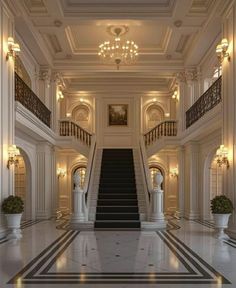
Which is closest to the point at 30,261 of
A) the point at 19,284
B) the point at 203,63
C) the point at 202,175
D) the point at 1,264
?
the point at 1,264

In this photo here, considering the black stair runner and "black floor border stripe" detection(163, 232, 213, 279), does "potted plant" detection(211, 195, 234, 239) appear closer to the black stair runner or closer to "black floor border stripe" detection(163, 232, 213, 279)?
"black floor border stripe" detection(163, 232, 213, 279)

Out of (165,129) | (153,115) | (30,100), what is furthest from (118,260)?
(153,115)

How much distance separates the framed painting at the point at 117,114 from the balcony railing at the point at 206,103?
15.5ft

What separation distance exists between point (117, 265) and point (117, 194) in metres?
7.34

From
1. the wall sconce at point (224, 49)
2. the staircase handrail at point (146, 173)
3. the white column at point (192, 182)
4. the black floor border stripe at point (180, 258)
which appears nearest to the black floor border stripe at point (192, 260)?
the black floor border stripe at point (180, 258)

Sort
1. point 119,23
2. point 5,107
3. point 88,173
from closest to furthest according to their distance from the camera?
point 5,107, point 119,23, point 88,173

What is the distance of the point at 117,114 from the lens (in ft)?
64.2

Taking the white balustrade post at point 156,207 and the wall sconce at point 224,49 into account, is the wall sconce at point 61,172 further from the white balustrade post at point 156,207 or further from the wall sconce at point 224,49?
the wall sconce at point 224,49

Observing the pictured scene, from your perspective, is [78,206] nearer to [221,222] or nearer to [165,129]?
[221,222]

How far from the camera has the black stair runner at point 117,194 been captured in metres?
12.0

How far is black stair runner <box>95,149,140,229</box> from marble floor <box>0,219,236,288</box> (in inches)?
63.8

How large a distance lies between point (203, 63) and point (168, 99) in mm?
4961

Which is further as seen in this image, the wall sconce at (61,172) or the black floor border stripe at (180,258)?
the wall sconce at (61,172)

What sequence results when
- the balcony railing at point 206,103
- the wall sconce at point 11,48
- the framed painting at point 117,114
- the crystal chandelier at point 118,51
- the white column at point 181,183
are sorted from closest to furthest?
the wall sconce at point 11,48 → the balcony railing at point 206,103 → the crystal chandelier at point 118,51 → the white column at point 181,183 → the framed painting at point 117,114
